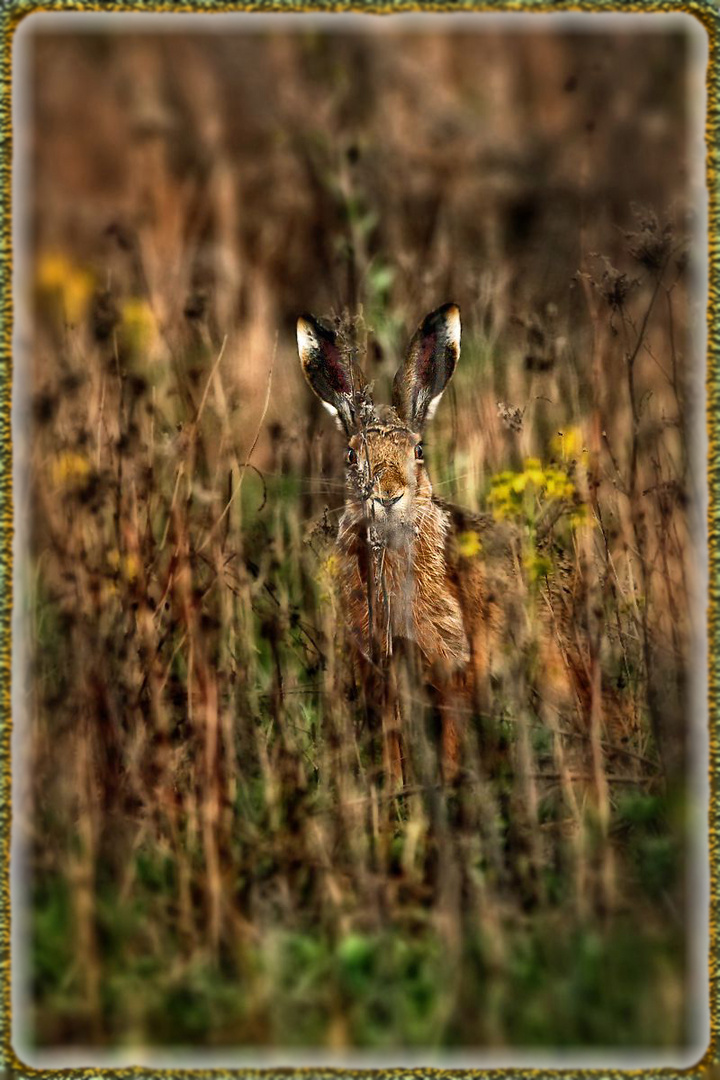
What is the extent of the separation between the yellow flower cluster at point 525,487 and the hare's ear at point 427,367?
0.43 m

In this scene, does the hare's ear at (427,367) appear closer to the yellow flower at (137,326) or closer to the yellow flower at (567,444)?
the yellow flower at (567,444)

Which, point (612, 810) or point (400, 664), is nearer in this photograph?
point (612, 810)

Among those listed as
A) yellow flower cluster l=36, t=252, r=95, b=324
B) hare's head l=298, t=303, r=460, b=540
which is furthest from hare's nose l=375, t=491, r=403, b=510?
yellow flower cluster l=36, t=252, r=95, b=324

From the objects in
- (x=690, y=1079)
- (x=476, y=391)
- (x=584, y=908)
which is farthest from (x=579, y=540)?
(x=690, y=1079)

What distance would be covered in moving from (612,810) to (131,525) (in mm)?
1778

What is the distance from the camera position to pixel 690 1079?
335cm

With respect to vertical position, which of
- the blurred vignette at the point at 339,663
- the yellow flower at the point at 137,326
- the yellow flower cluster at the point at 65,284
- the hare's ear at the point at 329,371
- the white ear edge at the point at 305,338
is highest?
the yellow flower cluster at the point at 65,284

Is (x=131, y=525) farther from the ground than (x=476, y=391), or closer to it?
closer to it

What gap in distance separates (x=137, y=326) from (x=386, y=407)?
1.03 metres

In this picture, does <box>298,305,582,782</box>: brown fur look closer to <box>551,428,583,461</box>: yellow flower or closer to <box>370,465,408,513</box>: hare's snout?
<box>370,465,408,513</box>: hare's snout

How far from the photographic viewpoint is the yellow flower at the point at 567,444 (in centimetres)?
435

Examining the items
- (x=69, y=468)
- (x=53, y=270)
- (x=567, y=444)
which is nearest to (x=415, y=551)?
(x=567, y=444)

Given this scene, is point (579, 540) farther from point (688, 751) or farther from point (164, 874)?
point (164, 874)

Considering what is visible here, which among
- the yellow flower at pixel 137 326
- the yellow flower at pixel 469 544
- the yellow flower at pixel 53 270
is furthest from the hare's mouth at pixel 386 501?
the yellow flower at pixel 53 270
